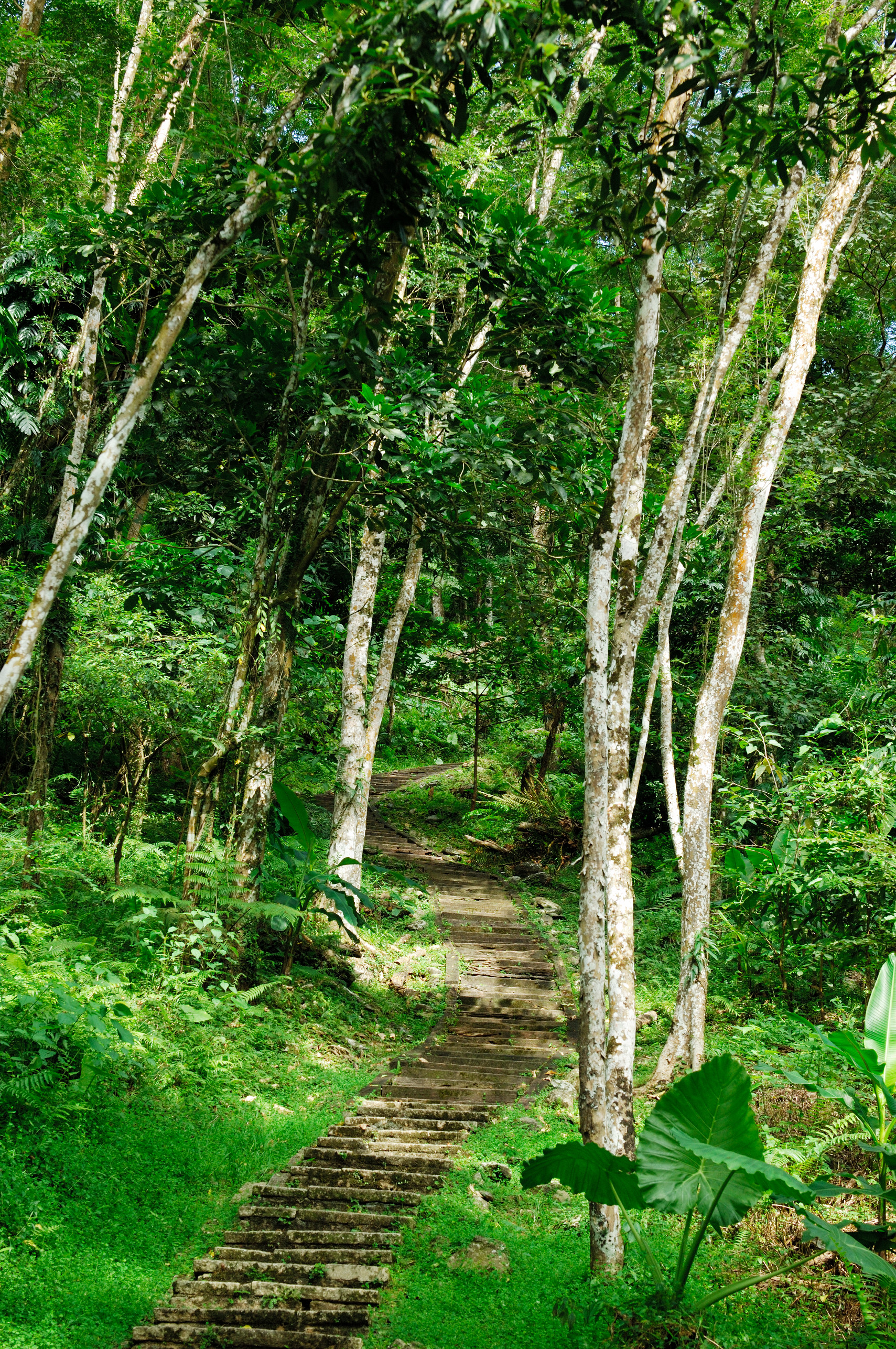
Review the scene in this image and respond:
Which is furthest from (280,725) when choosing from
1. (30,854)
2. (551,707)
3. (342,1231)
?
(551,707)

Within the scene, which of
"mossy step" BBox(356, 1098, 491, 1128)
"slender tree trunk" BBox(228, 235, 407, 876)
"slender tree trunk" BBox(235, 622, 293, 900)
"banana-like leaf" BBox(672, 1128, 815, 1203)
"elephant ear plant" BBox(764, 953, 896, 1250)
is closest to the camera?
"banana-like leaf" BBox(672, 1128, 815, 1203)

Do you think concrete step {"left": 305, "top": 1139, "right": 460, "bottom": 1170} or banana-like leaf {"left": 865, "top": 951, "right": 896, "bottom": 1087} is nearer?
banana-like leaf {"left": 865, "top": 951, "right": 896, "bottom": 1087}

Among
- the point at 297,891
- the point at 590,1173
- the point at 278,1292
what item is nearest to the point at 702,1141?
the point at 590,1173

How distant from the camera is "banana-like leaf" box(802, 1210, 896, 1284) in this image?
320 cm

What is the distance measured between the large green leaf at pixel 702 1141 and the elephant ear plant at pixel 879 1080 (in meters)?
0.58

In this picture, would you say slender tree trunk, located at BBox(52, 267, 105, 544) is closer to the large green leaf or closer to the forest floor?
the forest floor

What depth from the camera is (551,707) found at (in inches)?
670

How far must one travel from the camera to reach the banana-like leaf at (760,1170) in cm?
296

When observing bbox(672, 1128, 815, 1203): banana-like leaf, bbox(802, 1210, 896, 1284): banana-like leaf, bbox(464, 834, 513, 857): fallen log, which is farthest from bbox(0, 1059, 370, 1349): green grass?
bbox(464, 834, 513, 857): fallen log

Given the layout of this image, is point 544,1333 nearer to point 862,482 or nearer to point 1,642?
point 1,642

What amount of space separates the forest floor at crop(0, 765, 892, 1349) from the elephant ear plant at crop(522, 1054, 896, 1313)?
1.41 feet

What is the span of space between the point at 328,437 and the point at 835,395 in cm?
1014

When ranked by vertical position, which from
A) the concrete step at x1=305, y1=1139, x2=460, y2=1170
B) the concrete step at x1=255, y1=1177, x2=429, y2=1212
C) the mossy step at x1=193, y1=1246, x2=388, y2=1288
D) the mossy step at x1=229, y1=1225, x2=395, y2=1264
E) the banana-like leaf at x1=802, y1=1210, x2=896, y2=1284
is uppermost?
the banana-like leaf at x1=802, y1=1210, x2=896, y2=1284

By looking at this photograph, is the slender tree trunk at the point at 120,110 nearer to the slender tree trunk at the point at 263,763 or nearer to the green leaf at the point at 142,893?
the slender tree trunk at the point at 263,763
